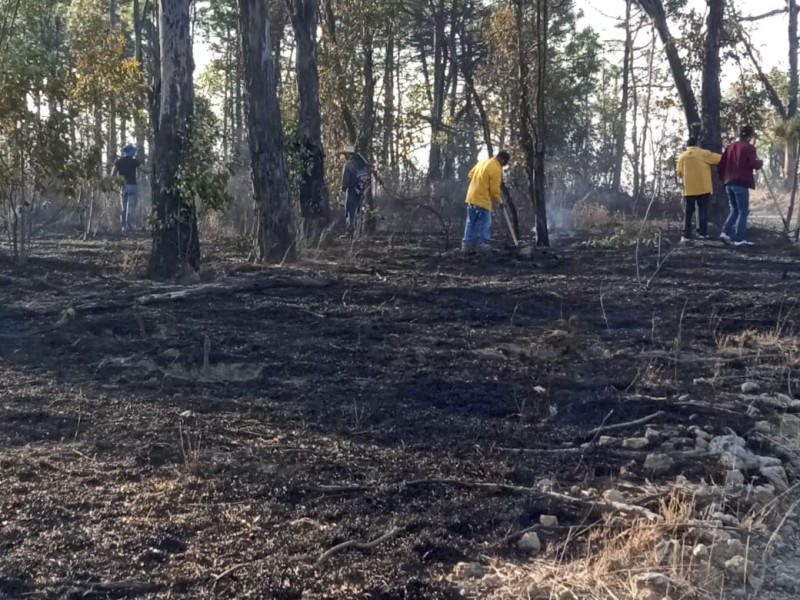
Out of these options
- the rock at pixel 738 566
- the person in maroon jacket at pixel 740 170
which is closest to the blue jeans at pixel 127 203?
the person in maroon jacket at pixel 740 170

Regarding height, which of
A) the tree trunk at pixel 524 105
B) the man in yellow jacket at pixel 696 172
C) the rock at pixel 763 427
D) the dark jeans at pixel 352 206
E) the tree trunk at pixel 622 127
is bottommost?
the rock at pixel 763 427

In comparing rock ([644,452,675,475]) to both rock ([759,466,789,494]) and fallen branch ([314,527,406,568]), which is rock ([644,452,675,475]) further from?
fallen branch ([314,527,406,568])

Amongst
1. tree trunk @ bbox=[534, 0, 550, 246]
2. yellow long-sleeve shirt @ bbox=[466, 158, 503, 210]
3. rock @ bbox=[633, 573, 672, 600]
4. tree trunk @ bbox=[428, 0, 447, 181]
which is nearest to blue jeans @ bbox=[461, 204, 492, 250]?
yellow long-sleeve shirt @ bbox=[466, 158, 503, 210]

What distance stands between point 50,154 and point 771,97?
16.7 metres

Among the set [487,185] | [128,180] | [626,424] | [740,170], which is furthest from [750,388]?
[128,180]

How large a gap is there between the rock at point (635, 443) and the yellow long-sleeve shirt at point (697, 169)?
401 inches

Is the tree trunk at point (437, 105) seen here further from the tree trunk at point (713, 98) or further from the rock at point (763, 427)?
the rock at point (763, 427)

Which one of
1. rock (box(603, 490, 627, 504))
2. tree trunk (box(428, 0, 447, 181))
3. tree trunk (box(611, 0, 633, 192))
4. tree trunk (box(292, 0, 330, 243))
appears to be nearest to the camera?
rock (box(603, 490, 627, 504))

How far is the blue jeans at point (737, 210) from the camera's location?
46.4 feet

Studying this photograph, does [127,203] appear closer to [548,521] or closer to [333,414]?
[333,414]

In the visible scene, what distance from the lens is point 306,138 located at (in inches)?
609

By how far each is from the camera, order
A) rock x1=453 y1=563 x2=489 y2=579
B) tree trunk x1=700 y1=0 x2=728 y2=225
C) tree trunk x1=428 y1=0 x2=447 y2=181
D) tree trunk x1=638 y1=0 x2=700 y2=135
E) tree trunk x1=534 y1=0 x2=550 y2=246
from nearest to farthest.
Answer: rock x1=453 y1=563 x2=489 y2=579 < tree trunk x1=534 y1=0 x2=550 y2=246 < tree trunk x1=700 y1=0 x2=728 y2=225 < tree trunk x1=638 y1=0 x2=700 y2=135 < tree trunk x1=428 y1=0 x2=447 y2=181

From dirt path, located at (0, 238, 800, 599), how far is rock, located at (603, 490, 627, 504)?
A: 0.20 feet

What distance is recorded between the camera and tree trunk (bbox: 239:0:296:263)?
41.0ft
